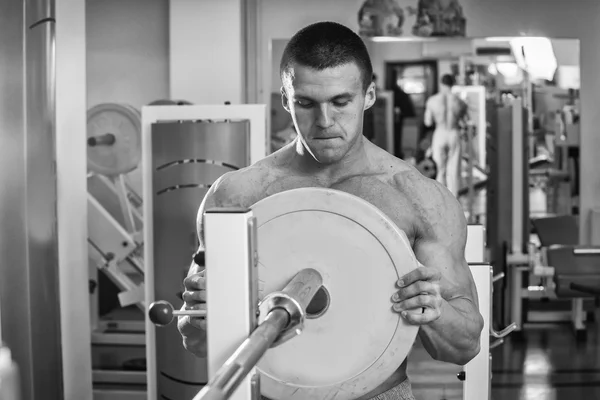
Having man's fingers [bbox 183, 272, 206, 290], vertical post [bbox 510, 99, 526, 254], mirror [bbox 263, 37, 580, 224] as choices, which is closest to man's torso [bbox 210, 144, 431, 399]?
man's fingers [bbox 183, 272, 206, 290]

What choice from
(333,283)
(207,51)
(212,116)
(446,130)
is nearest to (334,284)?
(333,283)

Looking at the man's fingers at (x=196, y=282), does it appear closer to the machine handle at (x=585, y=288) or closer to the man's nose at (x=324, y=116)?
the man's nose at (x=324, y=116)

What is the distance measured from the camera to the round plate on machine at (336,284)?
4.47ft

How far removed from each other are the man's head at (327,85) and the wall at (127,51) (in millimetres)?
4955

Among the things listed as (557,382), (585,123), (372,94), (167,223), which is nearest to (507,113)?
(585,123)

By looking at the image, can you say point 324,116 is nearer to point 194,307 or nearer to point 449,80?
point 194,307

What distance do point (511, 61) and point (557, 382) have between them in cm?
278

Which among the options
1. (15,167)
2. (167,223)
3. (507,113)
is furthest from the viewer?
(507,113)

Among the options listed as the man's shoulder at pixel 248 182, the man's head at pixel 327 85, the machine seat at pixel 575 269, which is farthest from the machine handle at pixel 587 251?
the man's head at pixel 327 85

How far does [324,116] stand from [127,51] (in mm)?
5237

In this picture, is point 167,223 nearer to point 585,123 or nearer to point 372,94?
point 372,94

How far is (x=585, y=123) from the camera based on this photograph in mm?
6668

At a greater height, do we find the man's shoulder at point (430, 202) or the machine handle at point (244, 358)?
the man's shoulder at point (430, 202)

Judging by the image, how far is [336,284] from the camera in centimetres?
138
